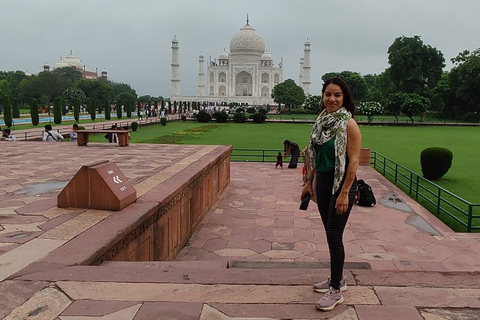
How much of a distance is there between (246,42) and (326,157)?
223ft

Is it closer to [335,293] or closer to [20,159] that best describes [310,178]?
[335,293]

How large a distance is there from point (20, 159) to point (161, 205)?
14.7 feet

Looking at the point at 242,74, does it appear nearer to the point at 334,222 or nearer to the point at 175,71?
the point at 175,71

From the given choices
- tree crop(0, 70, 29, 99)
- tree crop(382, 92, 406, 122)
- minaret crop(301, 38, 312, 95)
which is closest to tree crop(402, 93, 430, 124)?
tree crop(382, 92, 406, 122)

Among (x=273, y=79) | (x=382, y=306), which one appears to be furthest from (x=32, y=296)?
(x=273, y=79)

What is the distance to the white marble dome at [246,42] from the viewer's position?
2665 inches

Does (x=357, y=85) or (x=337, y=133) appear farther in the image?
(x=357, y=85)

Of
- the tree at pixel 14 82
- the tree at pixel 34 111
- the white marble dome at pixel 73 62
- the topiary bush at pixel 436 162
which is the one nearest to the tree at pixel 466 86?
the topiary bush at pixel 436 162

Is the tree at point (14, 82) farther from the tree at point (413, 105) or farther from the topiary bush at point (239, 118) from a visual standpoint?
the tree at point (413, 105)

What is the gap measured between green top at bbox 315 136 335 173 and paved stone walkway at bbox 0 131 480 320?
2.18ft

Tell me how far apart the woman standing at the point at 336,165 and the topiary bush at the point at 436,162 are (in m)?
7.73

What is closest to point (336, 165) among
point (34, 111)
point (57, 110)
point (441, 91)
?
point (34, 111)

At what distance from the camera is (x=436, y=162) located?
9211mm

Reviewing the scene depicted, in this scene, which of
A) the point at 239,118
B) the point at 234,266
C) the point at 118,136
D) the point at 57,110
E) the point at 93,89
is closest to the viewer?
the point at 234,266
